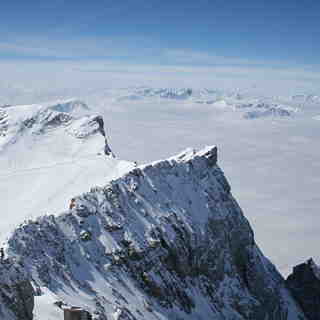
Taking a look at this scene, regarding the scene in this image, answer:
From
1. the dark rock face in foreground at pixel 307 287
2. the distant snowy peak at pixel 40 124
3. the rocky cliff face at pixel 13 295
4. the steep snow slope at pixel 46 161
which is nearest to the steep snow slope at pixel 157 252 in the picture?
the dark rock face in foreground at pixel 307 287

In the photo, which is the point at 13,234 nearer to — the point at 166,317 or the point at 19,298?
the point at 166,317

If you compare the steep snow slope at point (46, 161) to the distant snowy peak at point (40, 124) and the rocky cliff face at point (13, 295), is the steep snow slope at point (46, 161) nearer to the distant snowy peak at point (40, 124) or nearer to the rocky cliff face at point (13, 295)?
the distant snowy peak at point (40, 124)

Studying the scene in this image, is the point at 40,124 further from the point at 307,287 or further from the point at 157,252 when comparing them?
the point at 307,287

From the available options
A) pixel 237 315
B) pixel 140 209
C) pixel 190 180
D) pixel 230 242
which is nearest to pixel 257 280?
pixel 230 242

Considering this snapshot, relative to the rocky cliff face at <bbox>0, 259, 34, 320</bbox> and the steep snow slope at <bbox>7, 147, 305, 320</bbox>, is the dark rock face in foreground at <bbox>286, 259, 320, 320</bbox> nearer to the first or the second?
the steep snow slope at <bbox>7, 147, 305, 320</bbox>

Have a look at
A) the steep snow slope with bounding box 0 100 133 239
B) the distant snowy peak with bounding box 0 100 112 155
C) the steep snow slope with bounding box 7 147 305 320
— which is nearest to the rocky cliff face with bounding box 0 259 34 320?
the steep snow slope with bounding box 7 147 305 320

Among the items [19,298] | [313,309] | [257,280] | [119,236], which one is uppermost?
[19,298]
